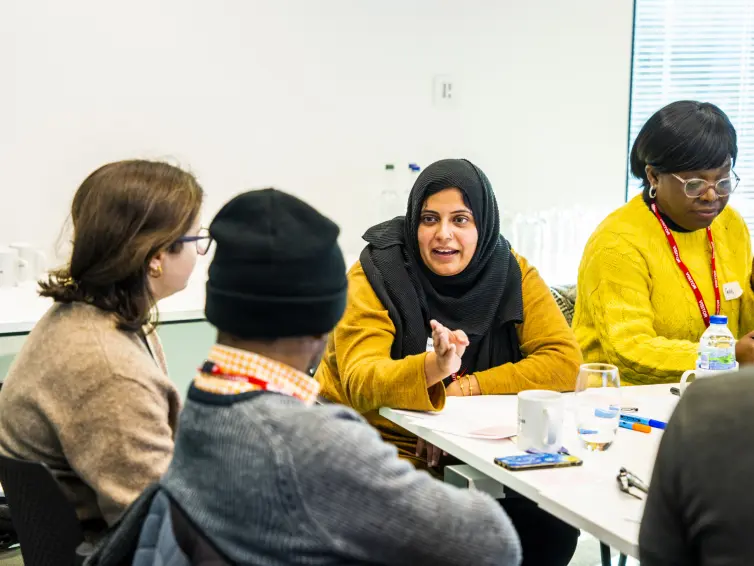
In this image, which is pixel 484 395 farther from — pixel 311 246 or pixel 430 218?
pixel 311 246

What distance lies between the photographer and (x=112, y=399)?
5.49 ft

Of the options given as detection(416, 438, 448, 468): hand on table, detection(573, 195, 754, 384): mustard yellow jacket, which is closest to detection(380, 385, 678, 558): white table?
detection(416, 438, 448, 468): hand on table

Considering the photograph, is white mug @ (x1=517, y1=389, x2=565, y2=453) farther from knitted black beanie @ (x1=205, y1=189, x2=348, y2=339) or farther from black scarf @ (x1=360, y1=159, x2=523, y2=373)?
A: knitted black beanie @ (x1=205, y1=189, x2=348, y2=339)

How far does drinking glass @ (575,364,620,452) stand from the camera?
2031mm

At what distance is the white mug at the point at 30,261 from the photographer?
12.1 feet

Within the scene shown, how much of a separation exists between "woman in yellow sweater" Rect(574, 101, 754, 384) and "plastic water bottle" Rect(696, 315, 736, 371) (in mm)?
163

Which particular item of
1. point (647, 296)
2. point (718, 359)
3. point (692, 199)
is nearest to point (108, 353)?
point (718, 359)

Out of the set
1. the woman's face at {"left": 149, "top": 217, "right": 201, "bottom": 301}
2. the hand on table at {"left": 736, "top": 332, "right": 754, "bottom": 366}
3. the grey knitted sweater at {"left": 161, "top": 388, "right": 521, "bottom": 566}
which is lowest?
the hand on table at {"left": 736, "top": 332, "right": 754, "bottom": 366}

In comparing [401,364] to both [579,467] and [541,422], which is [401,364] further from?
[579,467]

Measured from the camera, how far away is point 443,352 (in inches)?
89.3

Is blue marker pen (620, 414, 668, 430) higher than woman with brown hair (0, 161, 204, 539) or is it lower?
lower

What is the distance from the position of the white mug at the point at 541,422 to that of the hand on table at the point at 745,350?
87 cm

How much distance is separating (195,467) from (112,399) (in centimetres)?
49

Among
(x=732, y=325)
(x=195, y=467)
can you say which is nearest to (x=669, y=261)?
(x=732, y=325)
